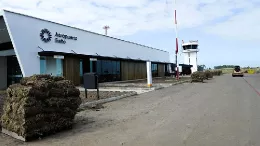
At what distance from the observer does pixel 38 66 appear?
→ 2052 centimetres

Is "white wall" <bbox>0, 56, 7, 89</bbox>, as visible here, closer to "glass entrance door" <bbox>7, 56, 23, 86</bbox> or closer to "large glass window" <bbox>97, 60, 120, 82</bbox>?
"glass entrance door" <bbox>7, 56, 23, 86</bbox>

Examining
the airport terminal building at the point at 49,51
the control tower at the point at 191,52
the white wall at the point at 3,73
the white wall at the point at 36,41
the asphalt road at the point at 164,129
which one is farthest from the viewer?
the control tower at the point at 191,52

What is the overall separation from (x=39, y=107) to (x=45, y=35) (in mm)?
16675

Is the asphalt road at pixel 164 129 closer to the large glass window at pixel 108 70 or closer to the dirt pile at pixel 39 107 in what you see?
the dirt pile at pixel 39 107

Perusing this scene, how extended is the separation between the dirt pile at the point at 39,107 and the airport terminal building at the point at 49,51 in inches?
530

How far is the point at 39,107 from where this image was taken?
6.25 meters

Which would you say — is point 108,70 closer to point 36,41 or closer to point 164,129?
point 36,41

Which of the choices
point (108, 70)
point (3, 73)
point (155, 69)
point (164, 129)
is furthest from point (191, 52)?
point (164, 129)

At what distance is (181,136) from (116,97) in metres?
8.39

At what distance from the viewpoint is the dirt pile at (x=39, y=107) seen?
5988 mm

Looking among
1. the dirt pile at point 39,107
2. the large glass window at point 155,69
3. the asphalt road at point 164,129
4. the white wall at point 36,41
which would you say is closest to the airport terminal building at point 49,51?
the white wall at point 36,41

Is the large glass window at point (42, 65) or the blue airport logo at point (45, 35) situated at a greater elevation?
the blue airport logo at point (45, 35)

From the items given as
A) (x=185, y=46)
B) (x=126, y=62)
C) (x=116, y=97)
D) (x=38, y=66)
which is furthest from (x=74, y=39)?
(x=185, y=46)

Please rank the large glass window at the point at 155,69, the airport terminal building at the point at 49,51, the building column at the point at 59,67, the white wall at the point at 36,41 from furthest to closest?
the large glass window at the point at 155,69
the building column at the point at 59,67
the airport terminal building at the point at 49,51
the white wall at the point at 36,41
